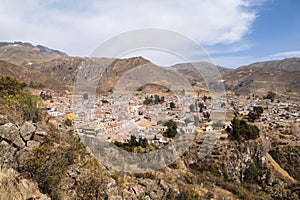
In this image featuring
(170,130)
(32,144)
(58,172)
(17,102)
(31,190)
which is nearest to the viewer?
(31,190)

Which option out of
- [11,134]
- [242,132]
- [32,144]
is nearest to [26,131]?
[32,144]

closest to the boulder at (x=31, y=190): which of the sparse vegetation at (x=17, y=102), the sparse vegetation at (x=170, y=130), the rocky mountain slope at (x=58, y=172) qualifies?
the rocky mountain slope at (x=58, y=172)

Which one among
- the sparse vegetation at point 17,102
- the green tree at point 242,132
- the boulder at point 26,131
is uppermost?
the sparse vegetation at point 17,102

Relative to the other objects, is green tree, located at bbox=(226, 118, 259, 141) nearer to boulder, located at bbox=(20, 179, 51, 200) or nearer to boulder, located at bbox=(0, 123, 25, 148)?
boulder, located at bbox=(0, 123, 25, 148)

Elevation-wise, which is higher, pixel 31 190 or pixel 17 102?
pixel 17 102

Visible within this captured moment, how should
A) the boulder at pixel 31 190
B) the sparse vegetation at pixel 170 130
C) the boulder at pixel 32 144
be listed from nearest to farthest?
1. the boulder at pixel 31 190
2. the boulder at pixel 32 144
3. the sparse vegetation at pixel 170 130

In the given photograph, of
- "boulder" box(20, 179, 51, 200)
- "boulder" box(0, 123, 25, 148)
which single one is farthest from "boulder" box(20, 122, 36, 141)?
"boulder" box(20, 179, 51, 200)

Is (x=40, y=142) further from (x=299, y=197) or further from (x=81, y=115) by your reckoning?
(x=299, y=197)

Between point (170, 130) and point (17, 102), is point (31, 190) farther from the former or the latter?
point (170, 130)

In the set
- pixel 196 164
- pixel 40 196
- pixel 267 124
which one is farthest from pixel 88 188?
pixel 267 124

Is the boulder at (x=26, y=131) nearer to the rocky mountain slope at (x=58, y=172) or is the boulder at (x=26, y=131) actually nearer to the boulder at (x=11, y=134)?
the rocky mountain slope at (x=58, y=172)
